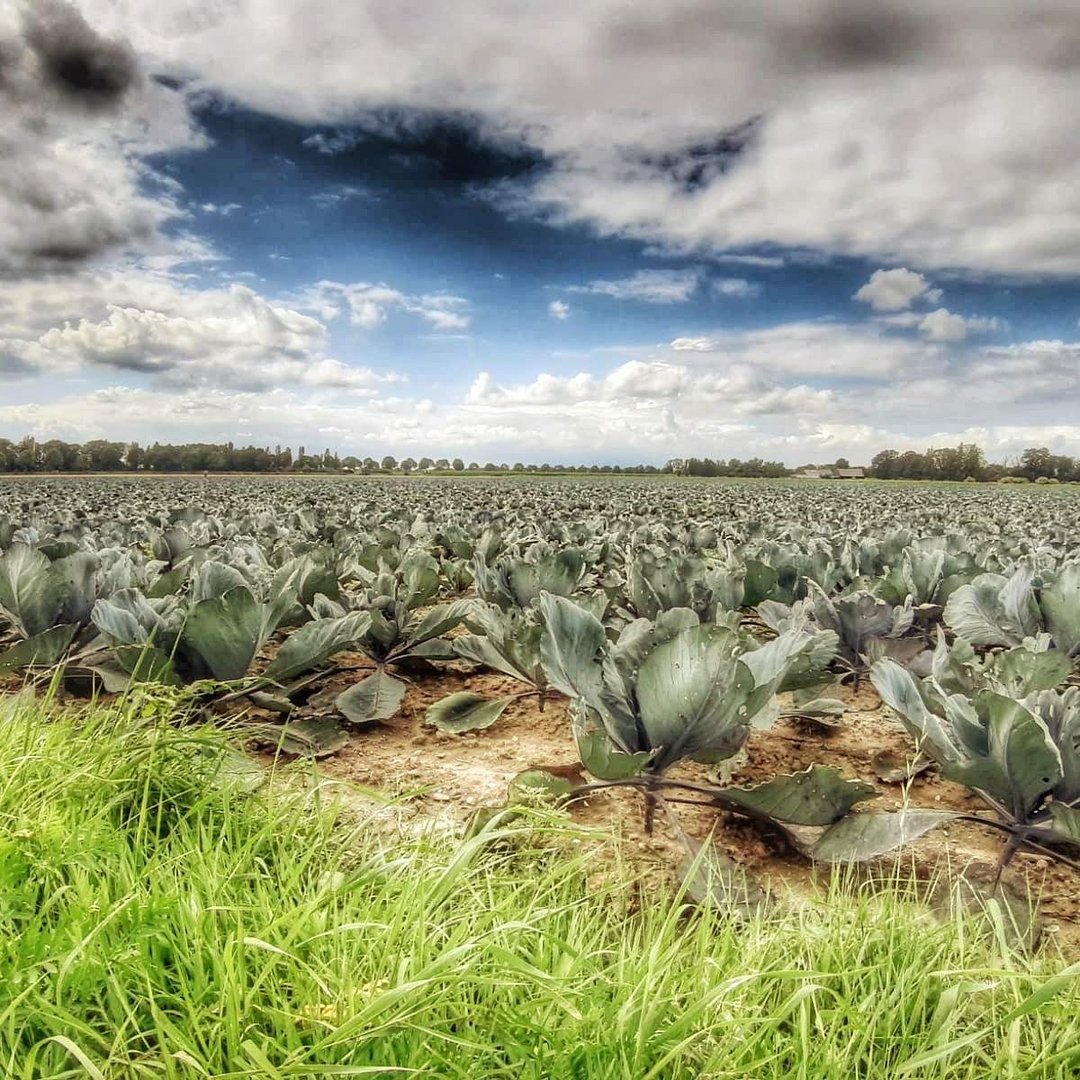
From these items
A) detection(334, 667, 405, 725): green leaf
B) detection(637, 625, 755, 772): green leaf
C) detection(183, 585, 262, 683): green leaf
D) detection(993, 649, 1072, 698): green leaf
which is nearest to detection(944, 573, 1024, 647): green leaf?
detection(993, 649, 1072, 698): green leaf

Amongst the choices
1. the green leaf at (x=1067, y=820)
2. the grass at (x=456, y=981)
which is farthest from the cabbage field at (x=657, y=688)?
the grass at (x=456, y=981)

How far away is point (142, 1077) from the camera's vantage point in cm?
113

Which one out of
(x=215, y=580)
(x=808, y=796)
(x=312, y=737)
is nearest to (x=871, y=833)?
(x=808, y=796)

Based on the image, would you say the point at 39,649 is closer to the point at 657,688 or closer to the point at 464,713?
the point at 464,713

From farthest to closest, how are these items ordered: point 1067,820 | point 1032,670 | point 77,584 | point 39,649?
point 77,584, point 39,649, point 1032,670, point 1067,820

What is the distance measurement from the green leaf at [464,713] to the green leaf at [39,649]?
1.43 m

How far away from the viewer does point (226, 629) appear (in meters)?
2.47

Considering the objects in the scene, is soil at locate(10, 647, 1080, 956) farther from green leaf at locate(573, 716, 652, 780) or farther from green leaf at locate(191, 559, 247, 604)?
green leaf at locate(191, 559, 247, 604)

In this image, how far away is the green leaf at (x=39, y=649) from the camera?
9.02 ft

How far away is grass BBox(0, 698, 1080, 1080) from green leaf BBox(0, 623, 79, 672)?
1.28 m

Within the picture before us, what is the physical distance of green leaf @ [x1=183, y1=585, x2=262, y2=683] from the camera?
8.00ft

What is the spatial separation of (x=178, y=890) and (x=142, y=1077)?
0.36 meters

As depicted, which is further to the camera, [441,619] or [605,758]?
[441,619]

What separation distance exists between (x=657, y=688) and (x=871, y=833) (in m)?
0.58
